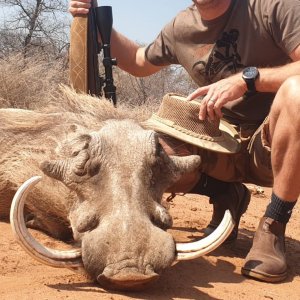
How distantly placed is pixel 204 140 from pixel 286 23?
877 millimetres

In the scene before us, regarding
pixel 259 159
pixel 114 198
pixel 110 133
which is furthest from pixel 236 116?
pixel 114 198

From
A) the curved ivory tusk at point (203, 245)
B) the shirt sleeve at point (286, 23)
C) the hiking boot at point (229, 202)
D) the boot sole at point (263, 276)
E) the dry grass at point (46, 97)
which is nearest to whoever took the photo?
the curved ivory tusk at point (203, 245)

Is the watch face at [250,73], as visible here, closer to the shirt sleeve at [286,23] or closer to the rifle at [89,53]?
the shirt sleeve at [286,23]

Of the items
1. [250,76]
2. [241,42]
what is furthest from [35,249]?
[241,42]

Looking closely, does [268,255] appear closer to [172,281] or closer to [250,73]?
[172,281]

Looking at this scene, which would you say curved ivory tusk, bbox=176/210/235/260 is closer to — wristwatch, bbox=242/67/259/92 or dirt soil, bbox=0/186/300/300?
dirt soil, bbox=0/186/300/300

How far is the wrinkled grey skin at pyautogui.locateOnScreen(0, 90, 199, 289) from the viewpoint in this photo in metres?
2.41

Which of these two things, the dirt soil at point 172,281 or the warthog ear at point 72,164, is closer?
the dirt soil at point 172,281

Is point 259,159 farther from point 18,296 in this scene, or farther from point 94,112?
point 18,296

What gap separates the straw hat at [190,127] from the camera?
3.57 metres

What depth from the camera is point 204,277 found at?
116 inches

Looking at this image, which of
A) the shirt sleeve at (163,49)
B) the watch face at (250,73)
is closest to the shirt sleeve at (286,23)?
the watch face at (250,73)

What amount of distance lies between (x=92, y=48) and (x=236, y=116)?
4.25 feet

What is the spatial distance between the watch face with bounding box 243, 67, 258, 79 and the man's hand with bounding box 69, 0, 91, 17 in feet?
5.13
